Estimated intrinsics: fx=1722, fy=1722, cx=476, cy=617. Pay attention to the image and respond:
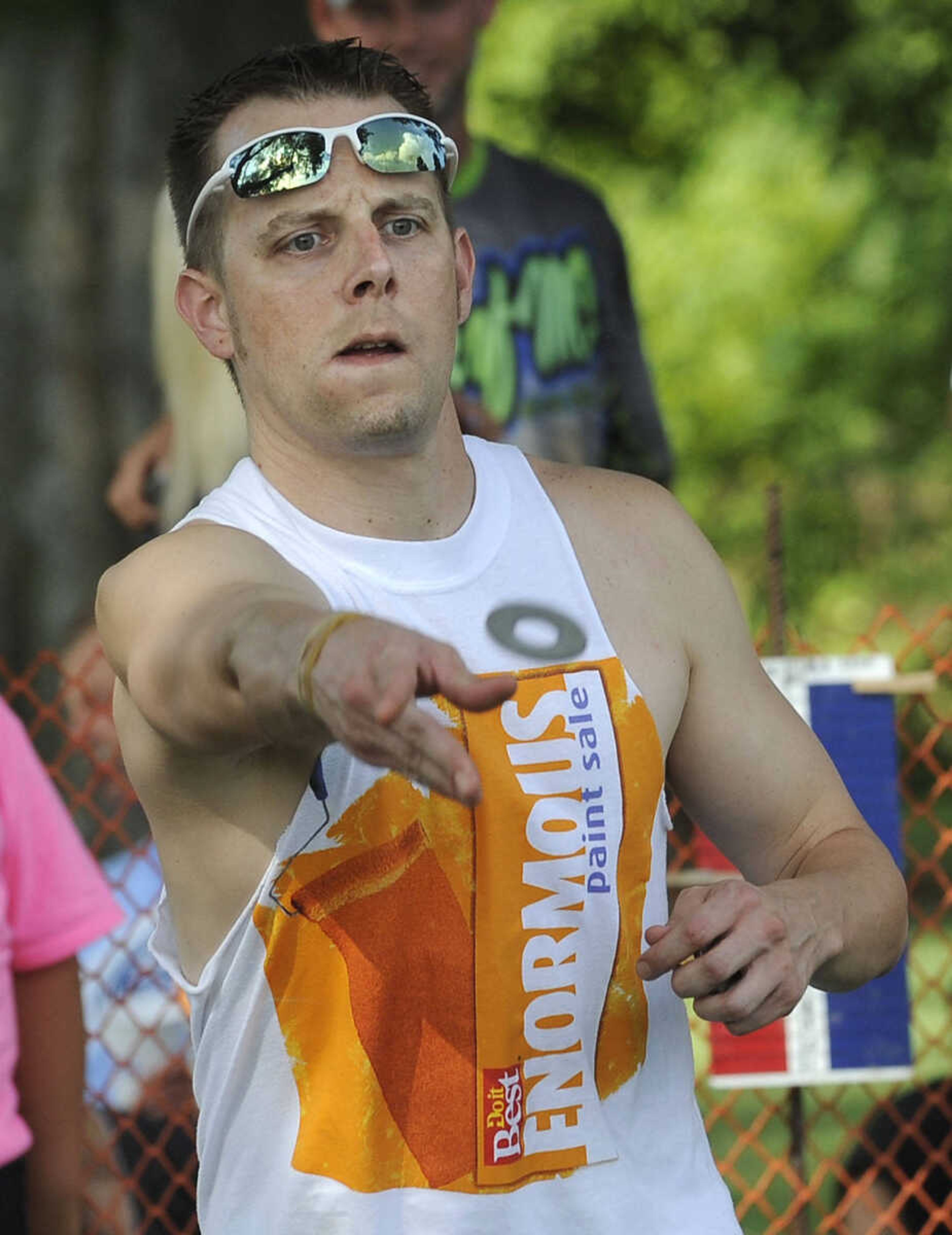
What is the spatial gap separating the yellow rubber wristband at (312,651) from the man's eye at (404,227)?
73 centimetres

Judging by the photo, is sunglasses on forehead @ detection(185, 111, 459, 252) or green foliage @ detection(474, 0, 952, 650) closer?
sunglasses on forehead @ detection(185, 111, 459, 252)

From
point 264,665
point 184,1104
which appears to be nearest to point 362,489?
point 264,665

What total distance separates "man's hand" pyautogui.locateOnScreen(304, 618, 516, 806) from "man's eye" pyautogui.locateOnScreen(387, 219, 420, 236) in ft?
2.57

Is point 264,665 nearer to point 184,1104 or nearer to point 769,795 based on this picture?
point 769,795

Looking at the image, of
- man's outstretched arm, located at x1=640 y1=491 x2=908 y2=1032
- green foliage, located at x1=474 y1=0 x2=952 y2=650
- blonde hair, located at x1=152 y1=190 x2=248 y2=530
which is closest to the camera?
man's outstretched arm, located at x1=640 y1=491 x2=908 y2=1032

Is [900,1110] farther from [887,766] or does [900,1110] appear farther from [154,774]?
[154,774]

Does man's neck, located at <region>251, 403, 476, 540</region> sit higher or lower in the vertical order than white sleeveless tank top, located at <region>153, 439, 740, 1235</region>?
higher

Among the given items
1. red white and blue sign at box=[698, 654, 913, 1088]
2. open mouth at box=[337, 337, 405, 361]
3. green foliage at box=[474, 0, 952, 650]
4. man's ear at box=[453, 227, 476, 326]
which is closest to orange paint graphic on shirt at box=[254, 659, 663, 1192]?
open mouth at box=[337, 337, 405, 361]

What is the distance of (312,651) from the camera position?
1319 millimetres

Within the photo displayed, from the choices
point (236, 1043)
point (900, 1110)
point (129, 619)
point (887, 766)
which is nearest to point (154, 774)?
Result: point (129, 619)

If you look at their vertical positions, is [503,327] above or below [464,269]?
above

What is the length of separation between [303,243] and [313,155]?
3.8 inches

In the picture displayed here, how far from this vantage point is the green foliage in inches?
320

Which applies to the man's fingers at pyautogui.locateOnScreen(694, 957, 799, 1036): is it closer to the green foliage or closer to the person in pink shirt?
the person in pink shirt
